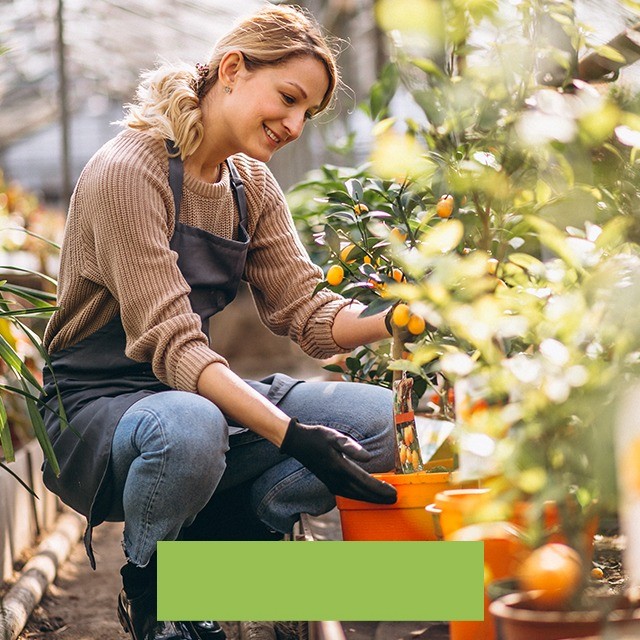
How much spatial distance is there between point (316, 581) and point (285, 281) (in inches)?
37.5

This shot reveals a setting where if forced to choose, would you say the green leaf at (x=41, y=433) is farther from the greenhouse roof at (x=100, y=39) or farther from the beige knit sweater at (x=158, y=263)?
the greenhouse roof at (x=100, y=39)

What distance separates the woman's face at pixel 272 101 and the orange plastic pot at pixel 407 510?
0.65m

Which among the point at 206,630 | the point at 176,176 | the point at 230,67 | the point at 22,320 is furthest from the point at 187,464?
the point at 22,320

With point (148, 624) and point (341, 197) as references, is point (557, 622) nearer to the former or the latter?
point (148, 624)

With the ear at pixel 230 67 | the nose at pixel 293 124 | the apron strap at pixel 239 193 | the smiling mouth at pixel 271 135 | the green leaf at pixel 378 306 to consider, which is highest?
the ear at pixel 230 67

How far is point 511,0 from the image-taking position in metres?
1.52

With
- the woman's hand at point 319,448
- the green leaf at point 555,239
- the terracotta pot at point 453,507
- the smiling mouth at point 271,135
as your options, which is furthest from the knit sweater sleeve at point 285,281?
the green leaf at point 555,239

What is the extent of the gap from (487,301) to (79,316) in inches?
43.0

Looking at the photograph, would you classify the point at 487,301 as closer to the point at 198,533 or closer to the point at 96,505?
the point at 96,505

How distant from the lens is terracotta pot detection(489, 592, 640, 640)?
Answer: 0.94 m

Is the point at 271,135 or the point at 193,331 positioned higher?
the point at 271,135

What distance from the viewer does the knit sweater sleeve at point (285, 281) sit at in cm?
202

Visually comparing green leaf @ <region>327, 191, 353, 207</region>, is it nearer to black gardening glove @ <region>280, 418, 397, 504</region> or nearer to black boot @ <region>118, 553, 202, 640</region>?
black gardening glove @ <region>280, 418, 397, 504</region>

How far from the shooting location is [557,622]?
959 millimetres
